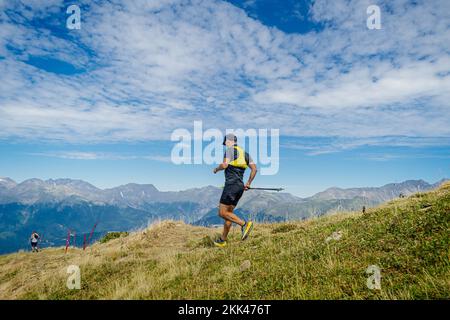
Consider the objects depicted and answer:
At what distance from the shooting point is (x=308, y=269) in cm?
643

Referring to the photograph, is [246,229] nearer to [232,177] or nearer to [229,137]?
[232,177]

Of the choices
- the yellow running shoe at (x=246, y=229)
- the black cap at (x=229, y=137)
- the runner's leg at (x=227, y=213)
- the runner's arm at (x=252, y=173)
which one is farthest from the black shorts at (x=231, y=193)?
the black cap at (x=229, y=137)

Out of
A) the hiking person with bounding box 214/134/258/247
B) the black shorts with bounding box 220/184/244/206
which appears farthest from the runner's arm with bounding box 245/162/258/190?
the black shorts with bounding box 220/184/244/206

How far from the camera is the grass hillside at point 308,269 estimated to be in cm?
514

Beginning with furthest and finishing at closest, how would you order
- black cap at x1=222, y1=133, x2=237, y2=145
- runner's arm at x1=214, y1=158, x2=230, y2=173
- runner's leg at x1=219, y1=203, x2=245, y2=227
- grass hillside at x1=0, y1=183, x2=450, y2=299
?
black cap at x1=222, y1=133, x2=237, y2=145, runner's arm at x1=214, y1=158, x2=230, y2=173, runner's leg at x1=219, y1=203, x2=245, y2=227, grass hillside at x1=0, y1=183, x2=450, y2=299

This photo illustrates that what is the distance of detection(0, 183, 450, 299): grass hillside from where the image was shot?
5136 millimetres

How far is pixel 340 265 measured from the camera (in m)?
6.09

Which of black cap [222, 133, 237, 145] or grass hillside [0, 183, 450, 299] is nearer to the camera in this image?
grass hillside [0, 183, 450, 299]

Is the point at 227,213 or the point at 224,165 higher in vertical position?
the point at 224,165

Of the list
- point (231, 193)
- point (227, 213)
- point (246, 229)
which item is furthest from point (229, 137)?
point (246, 229)

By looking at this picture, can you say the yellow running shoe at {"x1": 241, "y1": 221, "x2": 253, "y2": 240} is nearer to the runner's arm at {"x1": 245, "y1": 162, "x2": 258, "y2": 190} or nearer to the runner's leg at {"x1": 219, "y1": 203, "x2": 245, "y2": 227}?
the runner's leg at {"x1": 219, "y1": 203, "x2": 245, "y2": 227}
